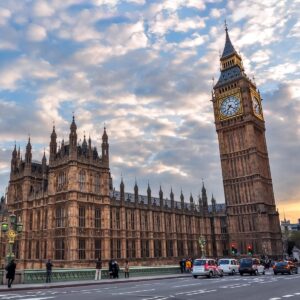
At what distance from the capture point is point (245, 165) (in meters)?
85.9

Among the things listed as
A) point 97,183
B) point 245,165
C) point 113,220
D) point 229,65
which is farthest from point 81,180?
point 229,65

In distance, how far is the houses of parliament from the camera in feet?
179

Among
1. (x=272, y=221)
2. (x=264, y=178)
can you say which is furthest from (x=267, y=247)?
(x=264, y=178)

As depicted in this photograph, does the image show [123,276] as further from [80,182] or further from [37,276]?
[80,182]

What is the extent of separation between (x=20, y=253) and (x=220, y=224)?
47953mm

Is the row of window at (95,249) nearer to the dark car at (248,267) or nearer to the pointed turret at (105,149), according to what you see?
the pointed turret at (105,149)

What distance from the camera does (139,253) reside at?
6288 centimetres

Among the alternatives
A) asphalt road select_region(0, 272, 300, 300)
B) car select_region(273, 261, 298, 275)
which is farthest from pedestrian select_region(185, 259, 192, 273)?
asphalt road select_region(0, 272, 300, 300)

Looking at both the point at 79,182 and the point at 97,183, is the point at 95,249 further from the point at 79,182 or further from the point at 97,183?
the point at 79,182

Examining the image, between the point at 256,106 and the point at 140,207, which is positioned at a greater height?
the point at 256,106

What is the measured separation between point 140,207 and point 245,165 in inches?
1265

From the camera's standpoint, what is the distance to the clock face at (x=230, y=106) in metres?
90.4

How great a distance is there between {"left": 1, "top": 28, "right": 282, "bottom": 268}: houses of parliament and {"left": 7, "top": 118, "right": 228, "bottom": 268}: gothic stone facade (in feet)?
0.51

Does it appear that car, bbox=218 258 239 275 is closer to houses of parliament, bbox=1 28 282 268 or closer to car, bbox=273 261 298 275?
car, bbox=273 261 298 275
